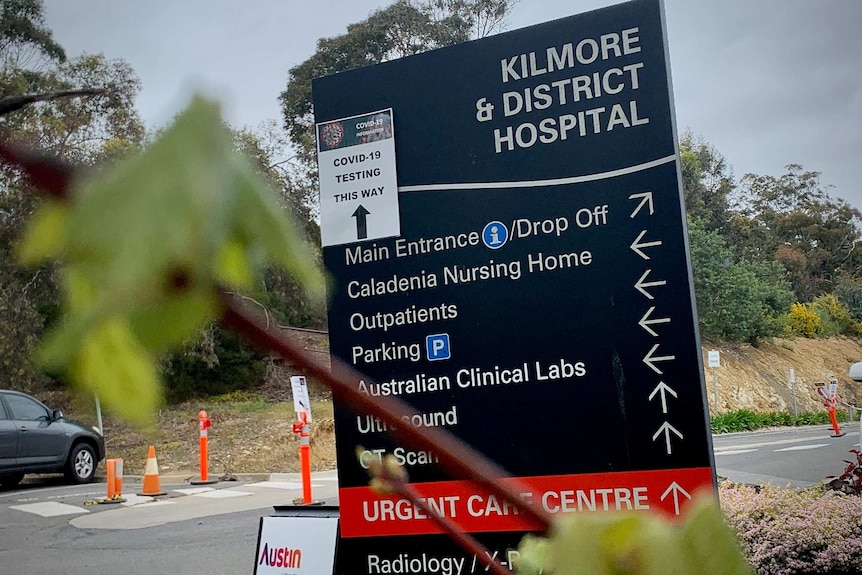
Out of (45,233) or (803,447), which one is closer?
(45,233)

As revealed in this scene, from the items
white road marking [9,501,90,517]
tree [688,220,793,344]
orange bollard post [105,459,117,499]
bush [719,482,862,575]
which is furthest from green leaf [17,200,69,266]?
tree [688,220,793,344]

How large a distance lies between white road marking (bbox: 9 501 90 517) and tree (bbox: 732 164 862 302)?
9207 millimetres

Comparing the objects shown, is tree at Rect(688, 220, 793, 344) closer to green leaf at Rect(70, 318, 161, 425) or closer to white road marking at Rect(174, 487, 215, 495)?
white road marking at Rect(174, 487, 215, 495)

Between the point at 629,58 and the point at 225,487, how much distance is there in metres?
5.94

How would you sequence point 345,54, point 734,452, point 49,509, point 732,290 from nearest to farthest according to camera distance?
point 345,54, point 49,509, point 734,452, point 732,290

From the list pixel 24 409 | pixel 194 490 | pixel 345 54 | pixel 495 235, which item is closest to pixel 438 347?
pixel 495 235

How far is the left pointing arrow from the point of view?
4.05 ft

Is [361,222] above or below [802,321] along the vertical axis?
below

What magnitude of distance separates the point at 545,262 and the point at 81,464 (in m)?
7.06

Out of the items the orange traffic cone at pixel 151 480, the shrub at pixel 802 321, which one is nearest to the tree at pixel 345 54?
the orange traffic cone at pixel 151 480

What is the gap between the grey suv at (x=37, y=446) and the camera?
237 inches

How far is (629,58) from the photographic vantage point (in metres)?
1.13

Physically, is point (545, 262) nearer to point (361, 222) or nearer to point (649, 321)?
point (649, 321)

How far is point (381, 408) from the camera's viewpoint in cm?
12
